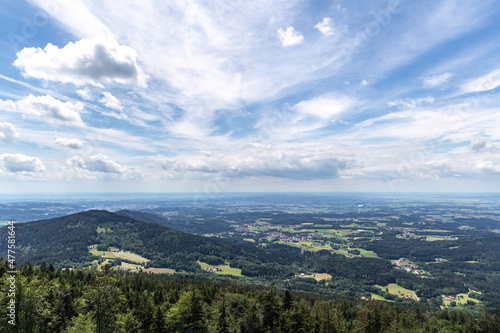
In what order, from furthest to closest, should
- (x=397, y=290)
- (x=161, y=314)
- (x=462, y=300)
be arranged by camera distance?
(x=397, y=290), (x=462, y=300), (x=161, y=314)

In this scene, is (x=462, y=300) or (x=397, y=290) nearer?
(x=462, y=300)

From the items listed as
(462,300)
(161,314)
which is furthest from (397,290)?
(161,314)

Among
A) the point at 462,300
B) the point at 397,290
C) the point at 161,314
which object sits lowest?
the point at 397,290

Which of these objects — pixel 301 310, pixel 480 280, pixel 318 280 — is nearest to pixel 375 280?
pixel 318 280

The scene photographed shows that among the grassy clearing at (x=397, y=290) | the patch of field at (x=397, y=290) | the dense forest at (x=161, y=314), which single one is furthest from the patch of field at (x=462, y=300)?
the dense forest at (x=161, y=314)

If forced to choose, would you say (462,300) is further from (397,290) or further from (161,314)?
(161,314)

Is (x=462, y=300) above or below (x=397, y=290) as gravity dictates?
above

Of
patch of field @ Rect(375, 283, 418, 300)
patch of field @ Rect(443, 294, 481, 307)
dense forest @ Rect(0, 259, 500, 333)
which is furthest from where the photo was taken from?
patch of field @ Rect(375, 283, 418, 300)

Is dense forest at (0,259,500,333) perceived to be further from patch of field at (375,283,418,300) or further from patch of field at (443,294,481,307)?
patch of field at (375,283,418,300)

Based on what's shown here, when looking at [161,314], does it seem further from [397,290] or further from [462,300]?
[462,300]

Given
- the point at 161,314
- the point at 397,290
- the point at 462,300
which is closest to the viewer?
the point at 161,314

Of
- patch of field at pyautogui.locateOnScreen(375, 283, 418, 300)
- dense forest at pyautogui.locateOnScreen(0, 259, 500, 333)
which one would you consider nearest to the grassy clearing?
patch of field at pyautogui.locateOnScreen(375, 283, 418, 300)

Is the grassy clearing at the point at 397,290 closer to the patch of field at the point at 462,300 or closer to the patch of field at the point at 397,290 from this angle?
the patch of field at the point at 397,290

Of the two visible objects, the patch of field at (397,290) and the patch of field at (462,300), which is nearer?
the patch of field at (462,300)
